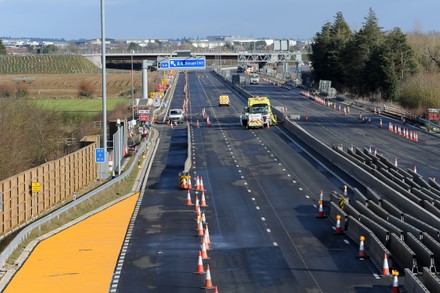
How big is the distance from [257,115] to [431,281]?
164 ft

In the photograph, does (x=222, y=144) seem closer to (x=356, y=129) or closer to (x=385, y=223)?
(x=356, y=129)

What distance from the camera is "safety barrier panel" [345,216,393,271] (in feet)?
77.7

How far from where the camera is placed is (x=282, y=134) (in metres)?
65.2

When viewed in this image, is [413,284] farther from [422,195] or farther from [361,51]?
[361,51]

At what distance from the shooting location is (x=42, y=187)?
34000 mm

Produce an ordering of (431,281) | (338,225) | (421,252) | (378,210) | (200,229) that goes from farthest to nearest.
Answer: (378,210) < (200,229) < (338,225) < (421,252) < (431,281)

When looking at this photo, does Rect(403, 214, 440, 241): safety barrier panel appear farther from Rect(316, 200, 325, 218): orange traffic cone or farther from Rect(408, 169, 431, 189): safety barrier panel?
Rect(408, 169, 431, 189): safety barrier panel

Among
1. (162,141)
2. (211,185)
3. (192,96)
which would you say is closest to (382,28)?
(192,96)

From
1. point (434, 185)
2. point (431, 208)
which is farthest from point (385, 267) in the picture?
point (434, 185)

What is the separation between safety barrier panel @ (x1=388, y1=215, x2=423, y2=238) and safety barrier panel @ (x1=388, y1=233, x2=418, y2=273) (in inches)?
37.4

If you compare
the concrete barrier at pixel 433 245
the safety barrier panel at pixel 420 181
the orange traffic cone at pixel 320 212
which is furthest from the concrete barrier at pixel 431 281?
the safety barrier panel at pixel 420 181

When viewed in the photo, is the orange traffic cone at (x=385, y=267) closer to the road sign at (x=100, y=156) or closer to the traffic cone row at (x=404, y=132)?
the road sign at (x=100, y=156)

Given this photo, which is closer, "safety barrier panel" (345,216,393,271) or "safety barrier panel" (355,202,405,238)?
"safety barrier panel" (345,216,393,271)

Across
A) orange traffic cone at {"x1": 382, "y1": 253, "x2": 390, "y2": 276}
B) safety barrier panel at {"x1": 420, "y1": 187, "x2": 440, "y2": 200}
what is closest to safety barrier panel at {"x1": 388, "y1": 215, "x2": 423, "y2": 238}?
orange traffic cone at {"x1": 382, "y1": 253, "x2": 390, "y2": 276}
